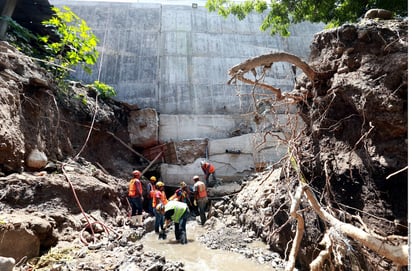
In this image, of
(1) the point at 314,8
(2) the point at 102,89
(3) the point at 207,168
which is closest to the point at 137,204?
(3) the point at 207,168

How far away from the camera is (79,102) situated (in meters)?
9.52

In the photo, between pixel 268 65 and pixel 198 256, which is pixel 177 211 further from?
pixel 268 65

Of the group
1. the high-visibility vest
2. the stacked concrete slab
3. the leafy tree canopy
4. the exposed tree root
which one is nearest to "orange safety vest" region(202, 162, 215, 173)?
the stacked concrete slab

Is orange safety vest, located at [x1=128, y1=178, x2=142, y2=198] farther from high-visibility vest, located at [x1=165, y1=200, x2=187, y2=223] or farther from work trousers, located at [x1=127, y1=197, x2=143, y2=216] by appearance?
high-visibility vest, located at [x1=165, y1=200, x2=187, y2=223]

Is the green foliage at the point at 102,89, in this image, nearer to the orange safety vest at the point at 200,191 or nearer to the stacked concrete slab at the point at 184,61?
the stacked concrete slab at the point at 184,61

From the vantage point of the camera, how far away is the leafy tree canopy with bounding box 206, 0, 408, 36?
23.4ft

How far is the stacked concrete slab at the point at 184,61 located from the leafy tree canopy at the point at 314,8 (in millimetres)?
3984

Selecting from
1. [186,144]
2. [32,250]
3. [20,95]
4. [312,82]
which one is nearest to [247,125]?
[186,144]

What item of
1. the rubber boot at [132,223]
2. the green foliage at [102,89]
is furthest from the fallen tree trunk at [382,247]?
the green foliage at [102,89]

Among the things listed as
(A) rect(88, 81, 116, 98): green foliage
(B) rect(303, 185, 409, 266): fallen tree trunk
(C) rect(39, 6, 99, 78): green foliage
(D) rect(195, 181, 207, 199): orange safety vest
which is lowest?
(B) rect(303, 185, 409, 266): fallen tree trunk

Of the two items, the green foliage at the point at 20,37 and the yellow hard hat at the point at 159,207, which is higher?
the green foliage at the point at 20,37

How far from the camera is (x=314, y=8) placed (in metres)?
7.96

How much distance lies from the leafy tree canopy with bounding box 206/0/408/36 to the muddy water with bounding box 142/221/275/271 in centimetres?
616

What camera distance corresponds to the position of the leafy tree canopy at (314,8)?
7.13 metres
